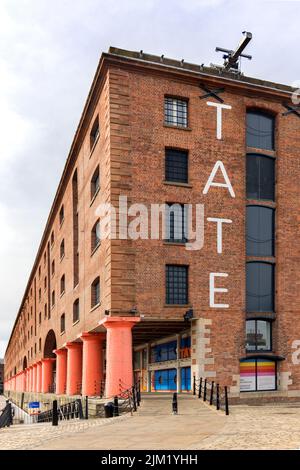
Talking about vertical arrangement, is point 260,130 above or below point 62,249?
above

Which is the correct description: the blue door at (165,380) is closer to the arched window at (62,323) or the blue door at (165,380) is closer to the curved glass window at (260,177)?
the arched window at (62,323)

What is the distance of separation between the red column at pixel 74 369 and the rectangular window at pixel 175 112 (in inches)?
691

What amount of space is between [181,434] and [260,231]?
16.7 metres

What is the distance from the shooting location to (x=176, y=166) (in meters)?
28.1

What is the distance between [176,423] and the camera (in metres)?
16.9

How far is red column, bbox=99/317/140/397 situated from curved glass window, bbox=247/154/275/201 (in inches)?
378

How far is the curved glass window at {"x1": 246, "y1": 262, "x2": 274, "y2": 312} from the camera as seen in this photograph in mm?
28422

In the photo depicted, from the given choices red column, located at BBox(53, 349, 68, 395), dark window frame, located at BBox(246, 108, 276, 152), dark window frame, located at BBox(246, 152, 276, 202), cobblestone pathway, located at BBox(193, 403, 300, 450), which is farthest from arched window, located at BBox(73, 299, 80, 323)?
cobblestone pathway, located at BBox(193, 403, 300, 450)

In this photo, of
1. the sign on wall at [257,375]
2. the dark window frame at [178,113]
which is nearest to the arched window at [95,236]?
the dark window frame at [178,113]

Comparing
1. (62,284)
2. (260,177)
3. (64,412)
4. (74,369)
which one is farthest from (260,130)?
(62,284)

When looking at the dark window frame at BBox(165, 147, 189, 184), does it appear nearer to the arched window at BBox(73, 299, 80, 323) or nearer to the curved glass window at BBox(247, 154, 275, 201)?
the curved glass window at BBox(247, 154, 275, 201)

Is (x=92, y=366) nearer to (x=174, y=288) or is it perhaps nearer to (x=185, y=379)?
(x=185, y=379)

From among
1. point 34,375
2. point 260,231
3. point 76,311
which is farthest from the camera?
point 34,375
